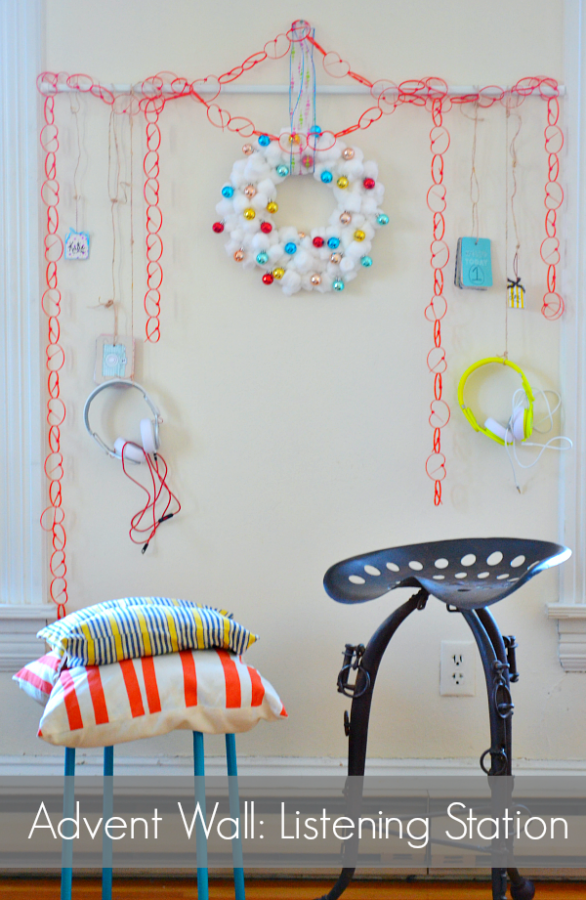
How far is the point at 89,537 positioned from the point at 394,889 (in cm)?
105

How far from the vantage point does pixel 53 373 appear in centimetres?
169

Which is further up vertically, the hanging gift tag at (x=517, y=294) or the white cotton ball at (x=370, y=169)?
the white cotton ball at (x=370, y=169)

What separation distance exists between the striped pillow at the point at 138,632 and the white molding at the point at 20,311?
1.63ft

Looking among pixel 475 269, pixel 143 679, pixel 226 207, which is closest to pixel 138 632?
pixel 143 679

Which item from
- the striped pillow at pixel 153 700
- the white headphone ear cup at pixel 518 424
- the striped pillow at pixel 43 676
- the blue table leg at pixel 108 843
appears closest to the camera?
the striped pillow at pixel 153 700

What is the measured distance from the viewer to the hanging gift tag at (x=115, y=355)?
1660mm

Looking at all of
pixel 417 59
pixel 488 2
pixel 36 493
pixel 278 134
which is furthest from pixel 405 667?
pixel 488 2

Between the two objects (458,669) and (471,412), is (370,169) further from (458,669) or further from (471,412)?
(458,669)

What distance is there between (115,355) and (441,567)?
0.91m

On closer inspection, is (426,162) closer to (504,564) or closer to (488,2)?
(488,2)

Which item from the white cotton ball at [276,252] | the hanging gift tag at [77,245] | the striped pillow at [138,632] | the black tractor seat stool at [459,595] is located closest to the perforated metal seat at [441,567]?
the black tractor seat stool at [459,595]

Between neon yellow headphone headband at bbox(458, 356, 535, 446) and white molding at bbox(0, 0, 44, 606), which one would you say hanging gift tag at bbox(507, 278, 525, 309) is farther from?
white molding at bbox(0, 0, 44, 606)

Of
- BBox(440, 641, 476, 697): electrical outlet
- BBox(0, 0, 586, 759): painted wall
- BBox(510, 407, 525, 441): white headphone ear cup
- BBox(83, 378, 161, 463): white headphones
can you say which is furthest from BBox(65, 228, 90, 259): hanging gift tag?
BBox(440, 641, 476, 697): electrical outlet

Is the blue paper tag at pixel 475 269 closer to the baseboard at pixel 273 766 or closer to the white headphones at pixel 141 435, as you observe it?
the white headphones at pixel 141 435
